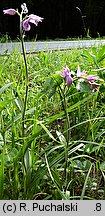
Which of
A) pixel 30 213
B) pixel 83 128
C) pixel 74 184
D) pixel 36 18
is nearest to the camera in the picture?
pixel 30 213

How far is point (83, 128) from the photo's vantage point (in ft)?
3.66

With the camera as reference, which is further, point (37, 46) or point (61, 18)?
point (61, 18)

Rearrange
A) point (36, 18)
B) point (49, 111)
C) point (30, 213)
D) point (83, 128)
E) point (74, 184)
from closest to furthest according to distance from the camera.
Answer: point (30, 213), point (36, 18), point (74, 184), point (83, 128), point (49, 111)

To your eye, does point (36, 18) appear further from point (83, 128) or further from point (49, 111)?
point (49, 111)

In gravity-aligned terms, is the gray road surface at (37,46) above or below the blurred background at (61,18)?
below

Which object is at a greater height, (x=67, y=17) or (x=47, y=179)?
(x=67, y=17)

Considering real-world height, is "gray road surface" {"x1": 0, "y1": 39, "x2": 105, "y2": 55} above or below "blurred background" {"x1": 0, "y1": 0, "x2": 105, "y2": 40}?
below

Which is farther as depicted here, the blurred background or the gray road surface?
the blurred background

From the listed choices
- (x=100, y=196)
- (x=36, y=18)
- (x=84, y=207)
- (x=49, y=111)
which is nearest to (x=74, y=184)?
(x=100, y=196)

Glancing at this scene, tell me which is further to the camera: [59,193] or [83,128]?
[83,128]

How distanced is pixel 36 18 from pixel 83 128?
0.43 meters

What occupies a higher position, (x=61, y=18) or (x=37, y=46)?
(x=61, y=18)

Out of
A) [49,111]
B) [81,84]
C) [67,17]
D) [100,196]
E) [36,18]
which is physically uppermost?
[67,17]

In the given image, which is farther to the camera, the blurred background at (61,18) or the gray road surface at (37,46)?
the blurred background at (61,18)
